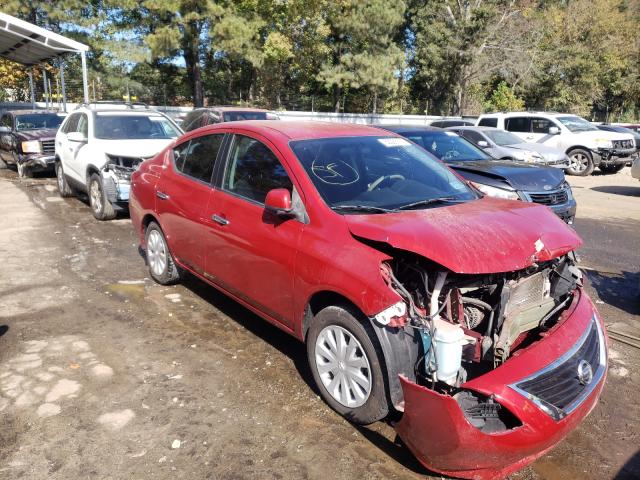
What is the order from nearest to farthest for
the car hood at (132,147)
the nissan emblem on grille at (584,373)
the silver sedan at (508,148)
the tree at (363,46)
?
the nissan emblem on grille at (584,373) < the car hood at (132,147) < the silver sedan at (508,148) < the tree at (363,46)

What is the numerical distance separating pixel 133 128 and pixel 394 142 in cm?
670

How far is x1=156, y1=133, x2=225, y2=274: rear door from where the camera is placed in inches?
183

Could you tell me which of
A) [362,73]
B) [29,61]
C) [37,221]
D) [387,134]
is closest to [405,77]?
[362,73]

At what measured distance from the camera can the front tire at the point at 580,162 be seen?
51.7 ft

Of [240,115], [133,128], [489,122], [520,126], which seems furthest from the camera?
[489,122]

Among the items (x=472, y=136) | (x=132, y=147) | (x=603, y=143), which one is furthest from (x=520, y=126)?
(x=132, y=147)

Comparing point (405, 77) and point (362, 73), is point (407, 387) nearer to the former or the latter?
point (362, 73)

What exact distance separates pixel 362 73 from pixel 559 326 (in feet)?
102

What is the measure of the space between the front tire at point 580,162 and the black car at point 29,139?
14.6 metres

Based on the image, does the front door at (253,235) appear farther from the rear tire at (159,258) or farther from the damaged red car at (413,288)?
the rear tire at (159,258)

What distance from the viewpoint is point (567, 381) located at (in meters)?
2.81

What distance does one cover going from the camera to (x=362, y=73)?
3231 centimetres

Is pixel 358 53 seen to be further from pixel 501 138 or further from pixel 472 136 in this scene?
pixel 472 136

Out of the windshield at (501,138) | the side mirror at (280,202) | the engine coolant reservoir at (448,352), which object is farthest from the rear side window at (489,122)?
the engine coolant reservoir at (448,352)
